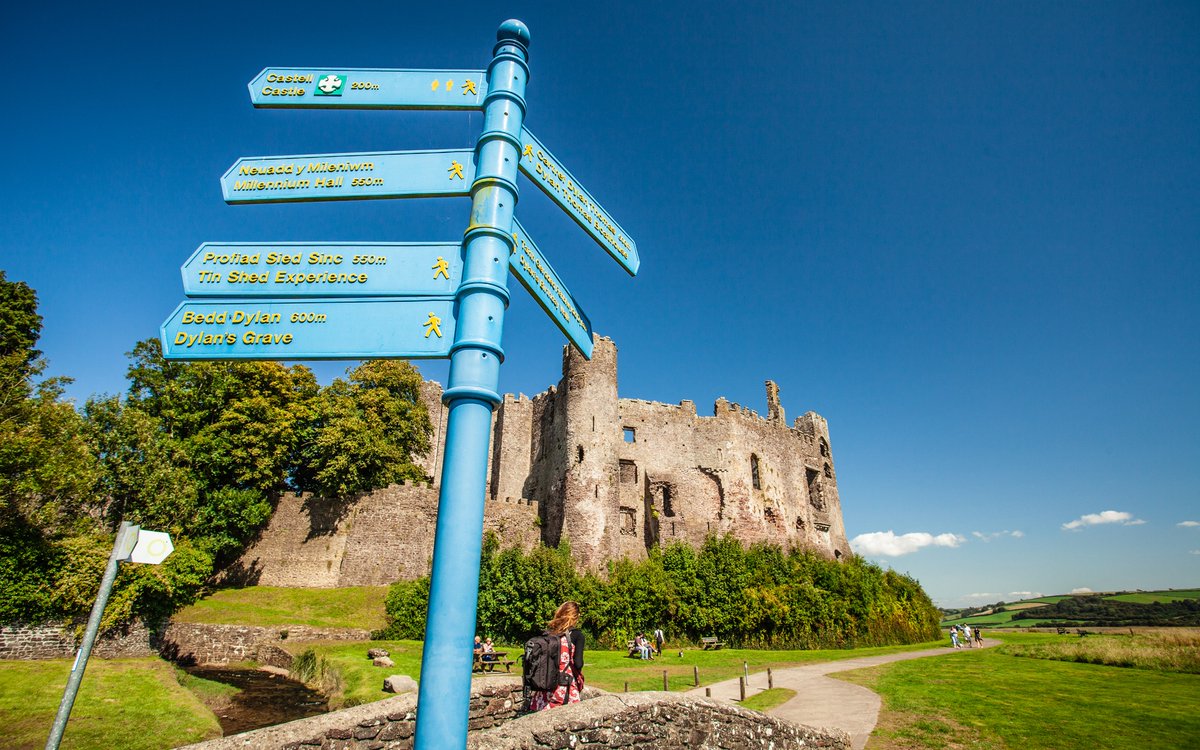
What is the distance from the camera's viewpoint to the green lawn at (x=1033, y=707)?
30.7ft

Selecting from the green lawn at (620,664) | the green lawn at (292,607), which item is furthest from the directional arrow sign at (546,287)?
the green lawn at (292,607)

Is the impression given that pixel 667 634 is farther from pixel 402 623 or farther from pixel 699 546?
pixel 402 623

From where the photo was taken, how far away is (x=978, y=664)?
18375 mm

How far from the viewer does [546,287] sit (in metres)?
3.66

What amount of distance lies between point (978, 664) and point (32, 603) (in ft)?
96.3

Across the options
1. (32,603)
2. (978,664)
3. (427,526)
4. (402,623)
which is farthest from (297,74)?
(427,526)

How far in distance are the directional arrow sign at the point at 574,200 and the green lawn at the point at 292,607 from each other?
2293 centimetres

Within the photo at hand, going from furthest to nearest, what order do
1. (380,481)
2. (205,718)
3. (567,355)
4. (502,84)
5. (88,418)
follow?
1. (567,355)
2. (380,481)
3. (88,418)
4. (205,718)
5. (502,84)

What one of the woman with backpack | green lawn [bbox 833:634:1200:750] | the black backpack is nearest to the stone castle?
green lawn [bbox 833:634:1200:750]

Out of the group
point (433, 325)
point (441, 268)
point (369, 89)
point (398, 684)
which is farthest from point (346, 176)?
point (398, 684)

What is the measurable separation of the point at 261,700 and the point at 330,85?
16168mm

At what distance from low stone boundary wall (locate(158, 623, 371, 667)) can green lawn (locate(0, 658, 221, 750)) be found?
549cm

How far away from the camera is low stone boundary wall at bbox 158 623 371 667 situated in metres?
19.1

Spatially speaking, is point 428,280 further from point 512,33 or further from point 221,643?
point 221,643
